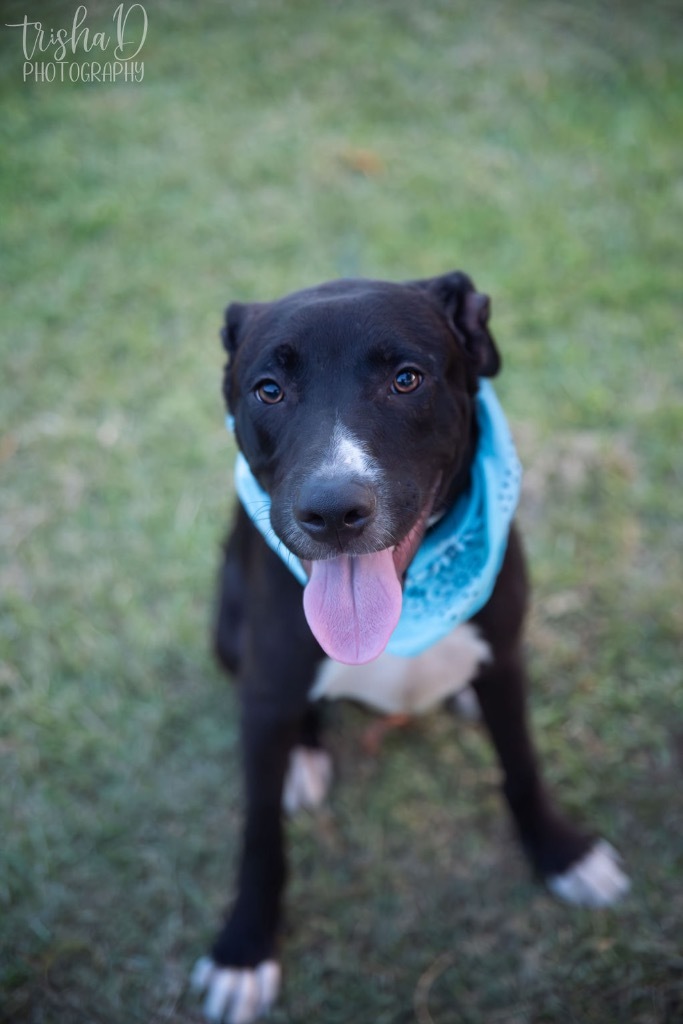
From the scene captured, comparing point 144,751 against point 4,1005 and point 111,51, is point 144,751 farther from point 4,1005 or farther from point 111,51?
point 111,51

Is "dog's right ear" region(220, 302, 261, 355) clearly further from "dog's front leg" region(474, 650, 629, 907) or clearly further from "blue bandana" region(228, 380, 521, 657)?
"dog's front leg" region(474, 650, 629, 907)

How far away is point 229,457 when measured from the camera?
14.5 feet

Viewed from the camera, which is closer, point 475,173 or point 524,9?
point 475,173

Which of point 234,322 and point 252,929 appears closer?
point 234,322

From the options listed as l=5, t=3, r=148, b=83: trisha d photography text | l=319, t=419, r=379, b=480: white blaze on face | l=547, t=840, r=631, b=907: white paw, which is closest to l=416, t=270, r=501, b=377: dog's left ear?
l=319, t=419, r=379, b=480: white blaze on face

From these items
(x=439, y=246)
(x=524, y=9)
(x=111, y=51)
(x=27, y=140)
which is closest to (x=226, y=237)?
(x=439, y=246)

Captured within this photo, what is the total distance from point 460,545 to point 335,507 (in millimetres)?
652

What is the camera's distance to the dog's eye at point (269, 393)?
2.40m

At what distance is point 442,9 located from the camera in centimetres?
690

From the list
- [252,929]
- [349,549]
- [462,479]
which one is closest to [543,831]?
[252,929]

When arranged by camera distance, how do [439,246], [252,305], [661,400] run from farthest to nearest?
[439,246] < [661,400] < [252,305]

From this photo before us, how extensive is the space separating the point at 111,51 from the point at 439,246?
3.30m

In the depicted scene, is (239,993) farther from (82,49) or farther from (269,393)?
(82,49)

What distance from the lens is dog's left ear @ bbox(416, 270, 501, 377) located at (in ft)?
8.41
